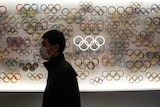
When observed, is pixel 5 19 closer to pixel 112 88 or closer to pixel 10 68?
pixel 10 68

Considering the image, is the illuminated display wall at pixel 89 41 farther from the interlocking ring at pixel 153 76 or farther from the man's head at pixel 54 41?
the man's head at pixel 54 41

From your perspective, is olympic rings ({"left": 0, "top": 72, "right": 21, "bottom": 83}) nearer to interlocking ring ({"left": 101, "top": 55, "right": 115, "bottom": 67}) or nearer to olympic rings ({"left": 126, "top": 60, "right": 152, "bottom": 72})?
interlocking ring ({"left": 101, "top": 55, "right": 115, "bottom": 67})

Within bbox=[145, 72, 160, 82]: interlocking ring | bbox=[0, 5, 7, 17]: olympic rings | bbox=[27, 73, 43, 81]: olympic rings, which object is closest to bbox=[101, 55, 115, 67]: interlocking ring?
bbox=[145, 72, 160, 82]: interlocking ring

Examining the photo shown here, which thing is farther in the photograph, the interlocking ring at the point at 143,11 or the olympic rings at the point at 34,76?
the interlocking ring at the point at 143,11

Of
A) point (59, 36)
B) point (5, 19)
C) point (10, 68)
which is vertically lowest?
point (10, 68)

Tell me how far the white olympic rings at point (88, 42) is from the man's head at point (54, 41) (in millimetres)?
1548

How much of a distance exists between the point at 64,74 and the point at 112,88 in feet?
6.10

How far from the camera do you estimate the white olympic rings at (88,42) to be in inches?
154

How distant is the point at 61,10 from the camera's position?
153 inches

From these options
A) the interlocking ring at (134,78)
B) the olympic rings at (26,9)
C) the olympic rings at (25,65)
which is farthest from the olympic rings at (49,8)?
the interlocking ring at (134,78)

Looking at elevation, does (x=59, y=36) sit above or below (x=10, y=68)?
above

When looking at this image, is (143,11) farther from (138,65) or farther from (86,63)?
(86,63)

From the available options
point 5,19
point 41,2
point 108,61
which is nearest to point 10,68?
point 5,19

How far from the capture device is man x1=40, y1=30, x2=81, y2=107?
2.17m
